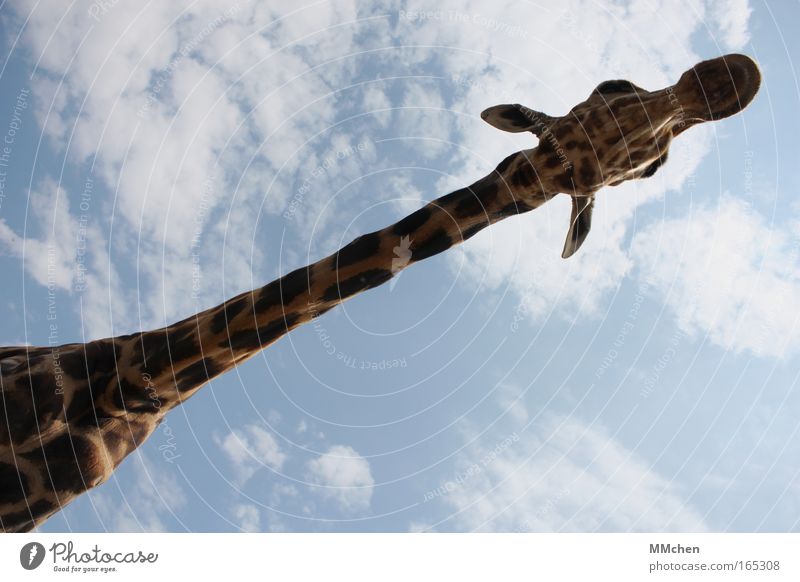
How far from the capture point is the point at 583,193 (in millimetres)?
5238

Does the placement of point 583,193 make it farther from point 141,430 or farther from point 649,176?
point 141,430

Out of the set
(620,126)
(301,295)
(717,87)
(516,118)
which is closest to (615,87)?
(620,126)

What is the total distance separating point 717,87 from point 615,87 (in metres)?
1.01

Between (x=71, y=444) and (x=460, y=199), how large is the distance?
3.78 metres

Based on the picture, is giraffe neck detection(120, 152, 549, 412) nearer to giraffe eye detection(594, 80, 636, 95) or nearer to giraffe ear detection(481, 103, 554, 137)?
giraffe ear detection(481, 103, 554, 137)

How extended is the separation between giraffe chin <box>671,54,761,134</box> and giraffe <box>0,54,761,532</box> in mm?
243

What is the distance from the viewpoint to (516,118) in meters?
5.72

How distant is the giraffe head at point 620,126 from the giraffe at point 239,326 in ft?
0.04

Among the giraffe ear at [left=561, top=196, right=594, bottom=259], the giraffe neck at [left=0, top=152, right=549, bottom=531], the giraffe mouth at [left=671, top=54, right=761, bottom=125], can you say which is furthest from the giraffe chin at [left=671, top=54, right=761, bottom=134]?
the giraffe neck at [left=0, top=152, right=549, bottom=531]

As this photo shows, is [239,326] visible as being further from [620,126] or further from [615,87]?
[615,87]

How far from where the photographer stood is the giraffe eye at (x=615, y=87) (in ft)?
17.0
